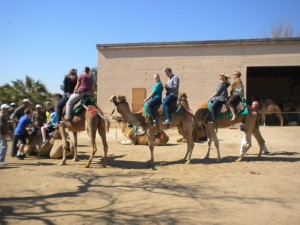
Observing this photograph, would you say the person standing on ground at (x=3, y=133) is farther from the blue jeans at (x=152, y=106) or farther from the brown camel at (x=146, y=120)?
the blue jeans at (x=152, y=106)

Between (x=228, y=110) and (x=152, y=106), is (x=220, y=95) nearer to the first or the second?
(x=228, y=110)

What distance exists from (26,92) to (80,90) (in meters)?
17.3

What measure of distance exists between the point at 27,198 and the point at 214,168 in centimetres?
501

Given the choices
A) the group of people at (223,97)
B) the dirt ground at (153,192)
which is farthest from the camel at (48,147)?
the group of people at (223,97)

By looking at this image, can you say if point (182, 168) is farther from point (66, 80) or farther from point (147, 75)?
point (147, 75)

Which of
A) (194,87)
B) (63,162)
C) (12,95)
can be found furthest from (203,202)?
(12,95)

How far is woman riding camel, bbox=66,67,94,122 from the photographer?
9.39m

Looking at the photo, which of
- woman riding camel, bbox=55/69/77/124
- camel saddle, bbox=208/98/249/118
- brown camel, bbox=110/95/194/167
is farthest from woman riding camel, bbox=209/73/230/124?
woman riding camel, bbox=55/69/77/124

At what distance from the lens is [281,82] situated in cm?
2802

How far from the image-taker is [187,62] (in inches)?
844

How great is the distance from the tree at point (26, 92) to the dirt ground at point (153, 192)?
14.6 metres

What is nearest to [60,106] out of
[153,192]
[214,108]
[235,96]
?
[214,108]

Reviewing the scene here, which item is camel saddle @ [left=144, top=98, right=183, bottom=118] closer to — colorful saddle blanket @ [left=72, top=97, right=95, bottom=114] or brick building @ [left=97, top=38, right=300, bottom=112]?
colorful saddle blanket @ [left=72, top=97, right=95, bottom=114]

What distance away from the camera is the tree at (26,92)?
77.9ft
